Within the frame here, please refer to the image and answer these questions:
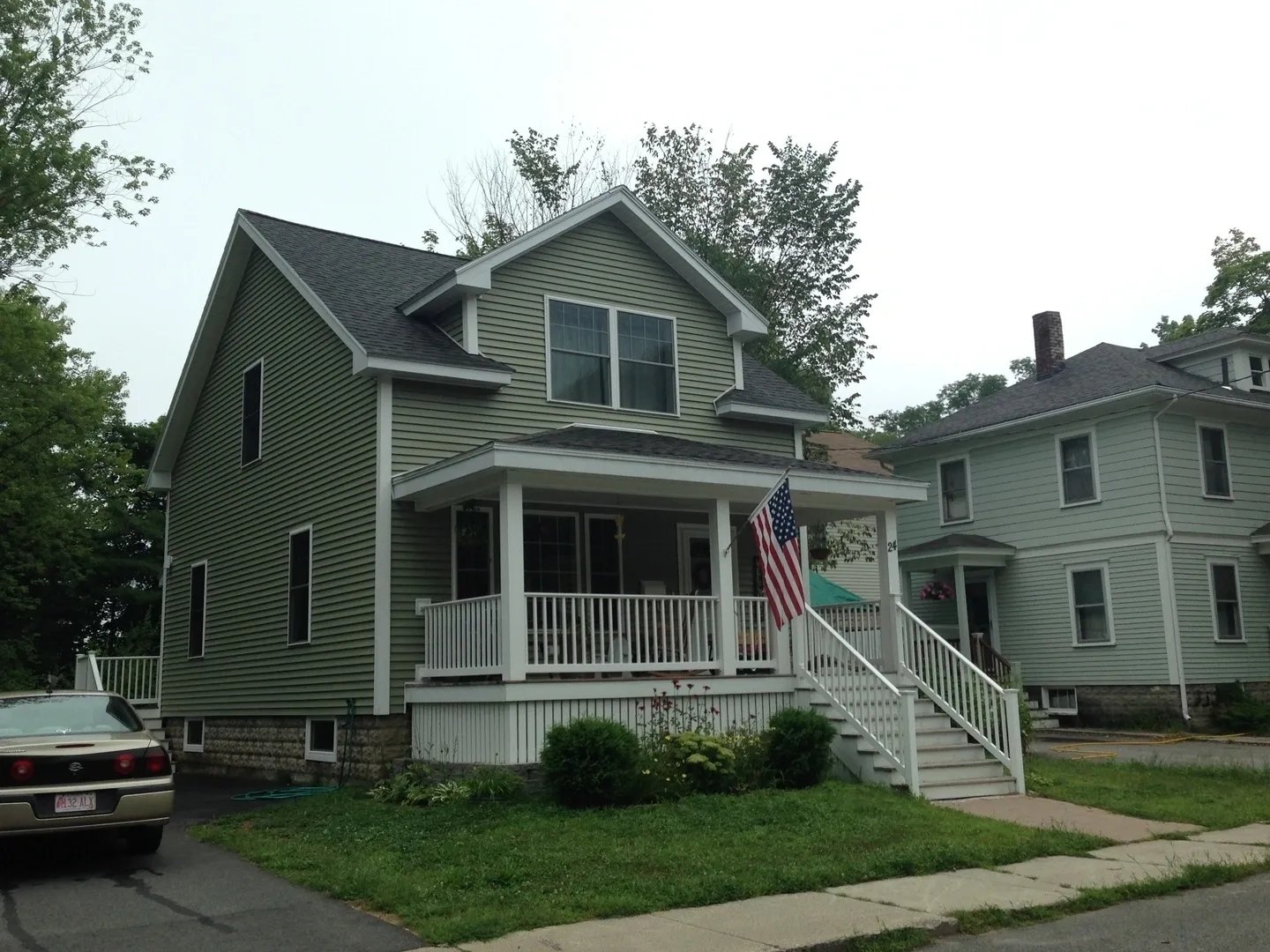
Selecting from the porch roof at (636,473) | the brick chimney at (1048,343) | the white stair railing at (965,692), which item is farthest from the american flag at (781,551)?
the brick chimney at (1048,343)

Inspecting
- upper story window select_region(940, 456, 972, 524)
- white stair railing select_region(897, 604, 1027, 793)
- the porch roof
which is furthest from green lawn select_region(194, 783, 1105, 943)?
upper story window select_region(940, 456, 972, 524)

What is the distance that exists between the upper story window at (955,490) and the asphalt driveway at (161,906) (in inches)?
787

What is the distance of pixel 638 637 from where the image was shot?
1330 cm

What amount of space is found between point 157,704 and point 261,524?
5193mm

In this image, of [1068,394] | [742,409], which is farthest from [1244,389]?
[742,409]

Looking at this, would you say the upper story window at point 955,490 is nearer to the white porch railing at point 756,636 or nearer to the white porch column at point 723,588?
the white porch railing at point 756,636

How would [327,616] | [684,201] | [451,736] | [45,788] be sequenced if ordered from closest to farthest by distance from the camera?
[45,788]
[451,736]
[327,616]
[684,201]

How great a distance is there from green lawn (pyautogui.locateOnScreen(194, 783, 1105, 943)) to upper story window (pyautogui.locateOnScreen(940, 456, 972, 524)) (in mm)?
16006

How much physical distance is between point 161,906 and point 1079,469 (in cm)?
2054

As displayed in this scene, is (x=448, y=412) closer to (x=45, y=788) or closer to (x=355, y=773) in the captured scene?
(x=355, y=773)

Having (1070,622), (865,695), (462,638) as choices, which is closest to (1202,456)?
(1070,622)

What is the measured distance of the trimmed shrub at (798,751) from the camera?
1219 cm

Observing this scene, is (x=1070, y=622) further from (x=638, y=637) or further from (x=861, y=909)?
(x=861, y=909)

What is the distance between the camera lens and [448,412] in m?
15.2
